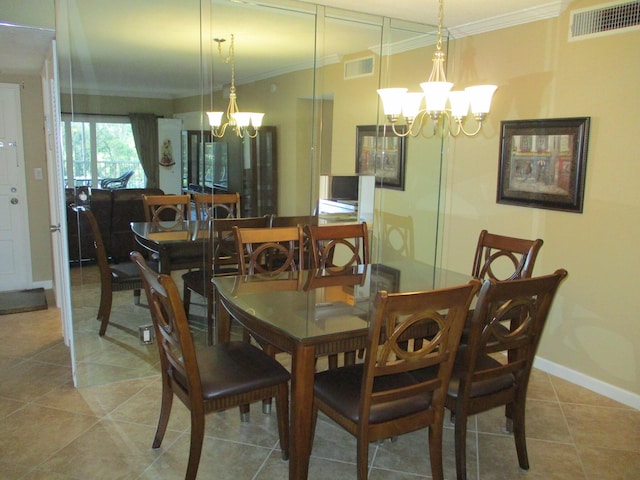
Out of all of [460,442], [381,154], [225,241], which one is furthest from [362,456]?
[381,154]

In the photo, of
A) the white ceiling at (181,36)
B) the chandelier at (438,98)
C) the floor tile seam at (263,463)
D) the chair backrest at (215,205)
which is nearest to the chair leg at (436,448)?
the floor tile seam at (263,463)

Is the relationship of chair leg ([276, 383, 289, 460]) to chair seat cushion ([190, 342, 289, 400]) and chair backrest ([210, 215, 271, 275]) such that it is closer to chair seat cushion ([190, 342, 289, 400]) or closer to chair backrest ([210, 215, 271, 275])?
chair seat cushion ([190, 342, 289, 400])

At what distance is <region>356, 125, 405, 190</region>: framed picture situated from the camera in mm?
4074

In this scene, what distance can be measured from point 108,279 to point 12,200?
2581 millimetres

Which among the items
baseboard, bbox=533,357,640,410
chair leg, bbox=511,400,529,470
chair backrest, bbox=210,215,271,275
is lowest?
baseboard, bbox=533,357,640,410

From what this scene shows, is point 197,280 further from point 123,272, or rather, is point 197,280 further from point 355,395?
point 355,395

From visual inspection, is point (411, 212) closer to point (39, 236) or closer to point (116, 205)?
point (116, 205)

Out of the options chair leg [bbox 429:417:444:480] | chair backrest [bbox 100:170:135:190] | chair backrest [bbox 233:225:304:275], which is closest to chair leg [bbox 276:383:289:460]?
chair leg [bbox 429:417:444:480]

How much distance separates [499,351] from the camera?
2.11 meters

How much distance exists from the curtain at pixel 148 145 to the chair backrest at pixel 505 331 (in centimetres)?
209

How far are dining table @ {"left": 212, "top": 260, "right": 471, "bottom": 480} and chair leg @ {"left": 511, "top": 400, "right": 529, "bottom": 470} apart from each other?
71 cm

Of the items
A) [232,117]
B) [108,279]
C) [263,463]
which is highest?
[232,117]

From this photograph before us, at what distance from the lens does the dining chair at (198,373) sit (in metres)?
1.97

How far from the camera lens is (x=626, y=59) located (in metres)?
2.87
